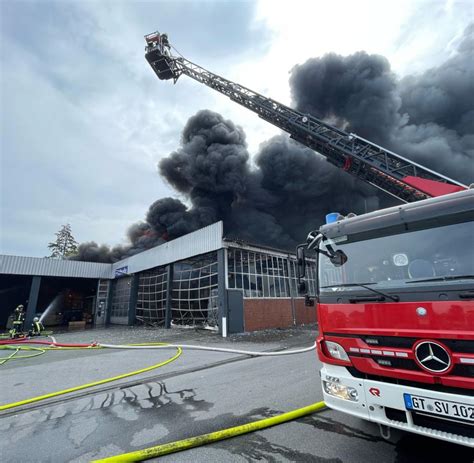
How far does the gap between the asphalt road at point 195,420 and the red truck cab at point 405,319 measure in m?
0.44

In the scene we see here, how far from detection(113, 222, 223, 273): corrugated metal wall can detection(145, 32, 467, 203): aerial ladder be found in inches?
257

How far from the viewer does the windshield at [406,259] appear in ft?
7.28

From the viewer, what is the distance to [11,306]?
82.5ft

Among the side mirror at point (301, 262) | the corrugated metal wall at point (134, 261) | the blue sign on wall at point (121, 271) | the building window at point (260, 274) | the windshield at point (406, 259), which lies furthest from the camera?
the blue sign on wall at point (121, 271)

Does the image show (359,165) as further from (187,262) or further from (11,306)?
(11,306)

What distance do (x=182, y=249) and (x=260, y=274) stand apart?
450 centimetres

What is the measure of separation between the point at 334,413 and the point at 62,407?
12.4ft

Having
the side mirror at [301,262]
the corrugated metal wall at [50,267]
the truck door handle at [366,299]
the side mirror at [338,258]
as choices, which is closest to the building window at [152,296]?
the corrugated metal wall at [50,267]

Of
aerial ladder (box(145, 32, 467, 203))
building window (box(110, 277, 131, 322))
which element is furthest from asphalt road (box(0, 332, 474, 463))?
building window (box(110, 277, 131, 322))

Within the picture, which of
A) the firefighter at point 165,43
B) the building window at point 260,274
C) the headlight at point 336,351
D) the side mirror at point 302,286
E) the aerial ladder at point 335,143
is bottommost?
the headlight at point 336,351

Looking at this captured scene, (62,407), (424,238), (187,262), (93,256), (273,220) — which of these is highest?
(273,220)

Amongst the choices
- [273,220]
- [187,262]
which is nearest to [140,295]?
[187,262]

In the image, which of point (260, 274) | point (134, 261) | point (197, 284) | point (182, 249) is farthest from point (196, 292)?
point (134, 261)

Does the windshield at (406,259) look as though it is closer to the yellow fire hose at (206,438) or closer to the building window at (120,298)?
the yellow fire hose at (206,438)
